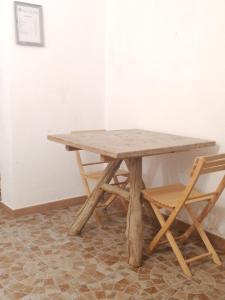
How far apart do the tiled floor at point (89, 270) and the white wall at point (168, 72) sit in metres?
0.58

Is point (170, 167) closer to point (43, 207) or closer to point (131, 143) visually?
point (131, 143)

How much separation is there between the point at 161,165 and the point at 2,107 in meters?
1.62

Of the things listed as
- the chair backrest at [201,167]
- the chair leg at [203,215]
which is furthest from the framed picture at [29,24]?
the chair leg at [203,215]

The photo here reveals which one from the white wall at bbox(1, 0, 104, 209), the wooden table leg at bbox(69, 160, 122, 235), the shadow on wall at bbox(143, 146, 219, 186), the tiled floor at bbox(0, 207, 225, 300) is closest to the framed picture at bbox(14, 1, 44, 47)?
the white wall at bbox(1, 0, 104, 209)

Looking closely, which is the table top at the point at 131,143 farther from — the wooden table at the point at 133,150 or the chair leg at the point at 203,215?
the chair leg at the point at 203,215

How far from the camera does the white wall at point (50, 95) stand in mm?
3293

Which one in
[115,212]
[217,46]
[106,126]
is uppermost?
[217,46]

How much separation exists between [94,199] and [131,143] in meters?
0.70

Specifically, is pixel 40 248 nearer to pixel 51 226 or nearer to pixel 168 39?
pixel 51 226

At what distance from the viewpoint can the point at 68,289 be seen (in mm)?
2207

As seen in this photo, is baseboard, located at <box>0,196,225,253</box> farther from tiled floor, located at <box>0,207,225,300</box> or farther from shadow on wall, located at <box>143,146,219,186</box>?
shadow on wall, located at <box>143,146,219,186</box>

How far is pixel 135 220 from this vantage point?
2.52 metres

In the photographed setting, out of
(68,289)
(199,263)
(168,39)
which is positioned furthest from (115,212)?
(168,39)

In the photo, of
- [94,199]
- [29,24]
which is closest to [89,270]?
[94,199]
